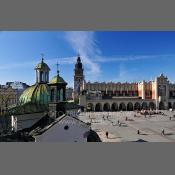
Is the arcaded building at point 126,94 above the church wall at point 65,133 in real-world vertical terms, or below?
above

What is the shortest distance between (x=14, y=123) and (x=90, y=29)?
3.43m

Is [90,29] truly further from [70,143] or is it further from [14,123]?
[14,123]

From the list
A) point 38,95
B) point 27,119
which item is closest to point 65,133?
point 27,119

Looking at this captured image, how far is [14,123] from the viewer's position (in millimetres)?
8133

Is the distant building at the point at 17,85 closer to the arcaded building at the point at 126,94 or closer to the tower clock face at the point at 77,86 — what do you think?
the arcaded building at the point at 126,94

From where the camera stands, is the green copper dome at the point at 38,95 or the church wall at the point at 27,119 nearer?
the church wall at the point at 27,119

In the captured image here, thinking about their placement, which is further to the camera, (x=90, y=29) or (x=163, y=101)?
(x=163, y=101)

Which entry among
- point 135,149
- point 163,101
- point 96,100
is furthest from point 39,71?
point 163,101

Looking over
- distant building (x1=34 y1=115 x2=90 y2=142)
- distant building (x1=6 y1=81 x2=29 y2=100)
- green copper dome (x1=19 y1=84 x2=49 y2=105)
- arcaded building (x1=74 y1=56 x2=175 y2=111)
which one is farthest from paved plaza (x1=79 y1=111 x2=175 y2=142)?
arcaded building (x1=74 y1=56 x2=175 y2=111)

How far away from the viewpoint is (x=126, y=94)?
113 ft

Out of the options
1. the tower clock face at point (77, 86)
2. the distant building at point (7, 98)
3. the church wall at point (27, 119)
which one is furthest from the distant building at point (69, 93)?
the church wall at point (27, 119)

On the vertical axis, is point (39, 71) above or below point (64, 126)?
above

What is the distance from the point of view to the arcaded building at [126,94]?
29.9 meters

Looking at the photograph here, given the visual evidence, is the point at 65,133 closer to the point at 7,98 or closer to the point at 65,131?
the point at 65,131
